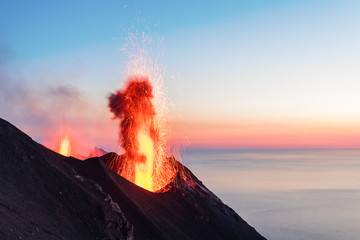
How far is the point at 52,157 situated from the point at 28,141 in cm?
273

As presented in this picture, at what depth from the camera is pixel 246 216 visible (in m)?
110

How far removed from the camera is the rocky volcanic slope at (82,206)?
2258cm

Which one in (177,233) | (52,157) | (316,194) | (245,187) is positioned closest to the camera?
(52,157)

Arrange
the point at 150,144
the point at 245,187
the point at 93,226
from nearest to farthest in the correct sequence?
1. the point at 93,226
2. the point at 150,144
3. the point at 245,187

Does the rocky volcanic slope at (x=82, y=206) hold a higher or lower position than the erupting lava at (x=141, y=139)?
lower

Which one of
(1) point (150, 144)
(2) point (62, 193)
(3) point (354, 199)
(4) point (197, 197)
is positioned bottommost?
(2) point (62, 193)

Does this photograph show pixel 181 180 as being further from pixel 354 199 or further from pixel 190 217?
pixel 354 199

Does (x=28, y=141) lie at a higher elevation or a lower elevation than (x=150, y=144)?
lower

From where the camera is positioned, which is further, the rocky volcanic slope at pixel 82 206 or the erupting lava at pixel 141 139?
the erupting lava at pixel 141 139

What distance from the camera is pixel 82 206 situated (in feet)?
89.9

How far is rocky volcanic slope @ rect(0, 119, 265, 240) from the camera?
74.1 feet

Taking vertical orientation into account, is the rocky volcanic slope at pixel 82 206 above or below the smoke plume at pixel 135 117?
below

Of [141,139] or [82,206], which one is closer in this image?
[82,206]

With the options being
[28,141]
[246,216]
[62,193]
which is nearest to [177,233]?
[62,193]
